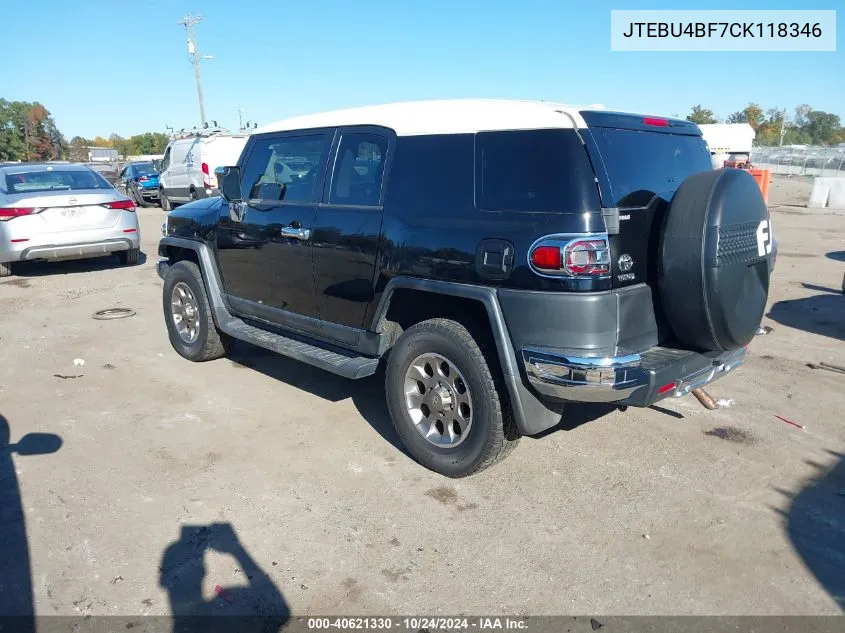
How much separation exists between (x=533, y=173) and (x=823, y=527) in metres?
2.36

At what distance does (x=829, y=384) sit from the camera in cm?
542

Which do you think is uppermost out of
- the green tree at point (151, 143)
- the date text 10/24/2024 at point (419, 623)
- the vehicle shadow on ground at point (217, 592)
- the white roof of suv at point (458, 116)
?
the green tree at point (151, 143)

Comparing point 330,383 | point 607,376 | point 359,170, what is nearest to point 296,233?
point 359,170

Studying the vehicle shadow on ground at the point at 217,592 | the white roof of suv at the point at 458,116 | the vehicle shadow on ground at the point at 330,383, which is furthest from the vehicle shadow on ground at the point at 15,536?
the white roof of suv at the point at 458,116

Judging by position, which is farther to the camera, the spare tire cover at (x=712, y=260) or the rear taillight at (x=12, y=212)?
the rear taillight at (x=12, y=212)

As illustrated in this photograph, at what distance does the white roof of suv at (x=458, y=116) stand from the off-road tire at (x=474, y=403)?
3.74ft

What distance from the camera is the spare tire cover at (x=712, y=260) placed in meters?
3.36

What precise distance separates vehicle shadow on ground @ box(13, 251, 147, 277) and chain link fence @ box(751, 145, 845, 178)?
1334 inches

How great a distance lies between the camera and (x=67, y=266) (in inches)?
449

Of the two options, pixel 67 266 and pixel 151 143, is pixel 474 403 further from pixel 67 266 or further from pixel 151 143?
pixel 151 143

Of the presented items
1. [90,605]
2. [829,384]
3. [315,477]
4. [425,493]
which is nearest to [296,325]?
[315,477]

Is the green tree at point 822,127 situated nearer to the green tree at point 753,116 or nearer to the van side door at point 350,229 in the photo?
the green tree at point 753,116

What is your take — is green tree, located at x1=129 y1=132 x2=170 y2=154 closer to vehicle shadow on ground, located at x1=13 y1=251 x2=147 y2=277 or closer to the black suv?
vehicle shadow on ground, located at x1=13 y1=251 x2=147 y2=277

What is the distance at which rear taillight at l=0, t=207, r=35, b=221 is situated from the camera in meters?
9.32
